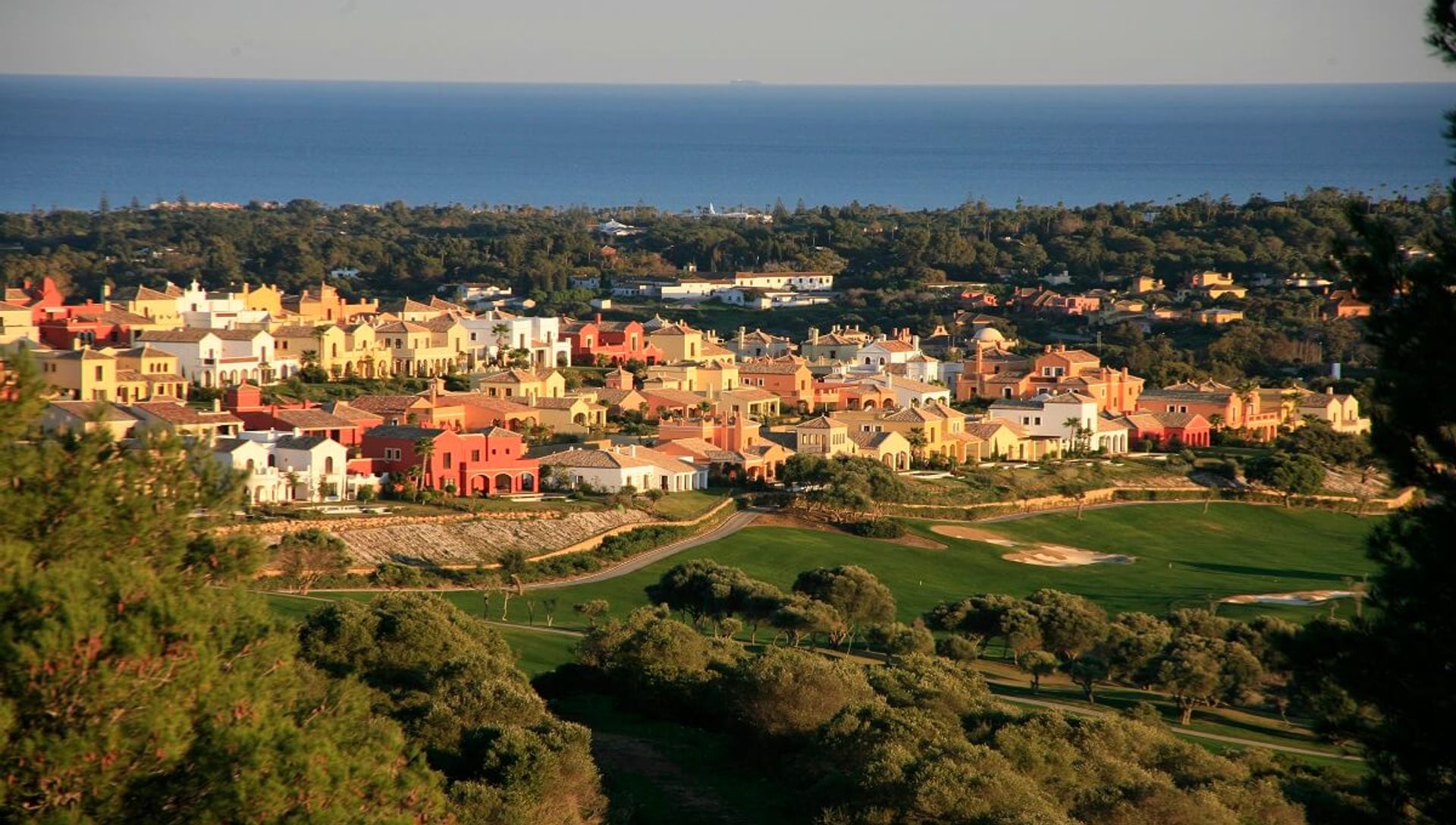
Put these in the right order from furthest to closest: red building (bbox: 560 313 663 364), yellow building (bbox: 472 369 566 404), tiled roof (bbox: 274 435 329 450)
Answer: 1. red building (bbox: 560 313 663 364)
2. yellow building (bbox: 472 369 566 404)
3. tiled roof (bbox: 274 435 329 450)

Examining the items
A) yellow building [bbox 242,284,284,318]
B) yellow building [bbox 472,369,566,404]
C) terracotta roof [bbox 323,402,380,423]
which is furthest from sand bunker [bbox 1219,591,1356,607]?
yellow building [bbox 242,284,284,318]

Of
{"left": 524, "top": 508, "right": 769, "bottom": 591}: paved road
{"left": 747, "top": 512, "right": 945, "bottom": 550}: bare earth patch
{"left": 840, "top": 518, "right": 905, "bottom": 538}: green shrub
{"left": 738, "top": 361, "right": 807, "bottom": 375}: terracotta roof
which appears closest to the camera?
{"left": 524, "top": 508, "right": 769, "bottom": 591}: paved road

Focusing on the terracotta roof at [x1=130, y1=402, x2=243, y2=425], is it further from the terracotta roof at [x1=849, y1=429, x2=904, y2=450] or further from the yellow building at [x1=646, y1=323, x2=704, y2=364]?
the yellow building at [x1=646, y1=323, x2=704, y2=364]

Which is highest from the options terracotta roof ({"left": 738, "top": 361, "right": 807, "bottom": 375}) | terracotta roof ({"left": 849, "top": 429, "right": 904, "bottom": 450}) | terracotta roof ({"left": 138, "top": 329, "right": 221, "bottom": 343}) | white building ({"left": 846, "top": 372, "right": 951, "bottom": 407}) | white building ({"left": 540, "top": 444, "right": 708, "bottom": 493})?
terracotta roof ({"left": 138, "top": 329, "right": 221, "bottom": 343})

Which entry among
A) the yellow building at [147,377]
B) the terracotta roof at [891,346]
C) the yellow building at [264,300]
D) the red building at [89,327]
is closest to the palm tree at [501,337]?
the yellow building at [264,300]

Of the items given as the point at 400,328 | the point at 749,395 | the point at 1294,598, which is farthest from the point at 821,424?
the point at 1294,598

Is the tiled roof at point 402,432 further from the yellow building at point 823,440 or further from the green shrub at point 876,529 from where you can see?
the yellow building at point 823,440

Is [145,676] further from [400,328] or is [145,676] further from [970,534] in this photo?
[400,328]

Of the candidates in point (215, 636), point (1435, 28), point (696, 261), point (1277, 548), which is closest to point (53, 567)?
point (215, 636)
